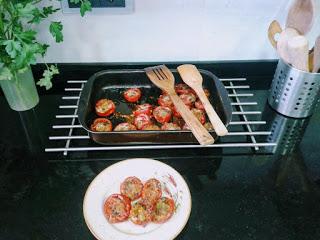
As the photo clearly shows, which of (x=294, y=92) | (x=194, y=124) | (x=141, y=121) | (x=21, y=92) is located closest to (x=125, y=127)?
(x=141, y=121)

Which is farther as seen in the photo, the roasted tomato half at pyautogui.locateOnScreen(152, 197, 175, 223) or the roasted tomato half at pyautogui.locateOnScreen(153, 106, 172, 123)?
the roasted tomato half at pyautogui.locateOnScreen(153, 106, 172, 123)

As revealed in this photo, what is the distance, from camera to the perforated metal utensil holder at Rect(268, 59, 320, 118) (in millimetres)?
734

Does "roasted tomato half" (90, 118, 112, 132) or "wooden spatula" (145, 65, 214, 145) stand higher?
"wooden spatula" (145, 65, 214, 145)

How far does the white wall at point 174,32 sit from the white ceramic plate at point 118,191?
389mm

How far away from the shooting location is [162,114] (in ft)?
2.57

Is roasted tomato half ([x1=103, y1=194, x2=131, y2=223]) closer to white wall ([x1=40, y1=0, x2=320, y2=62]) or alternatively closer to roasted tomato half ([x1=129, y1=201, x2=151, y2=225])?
roasted tomato half ([x1=129, y1=201, x2=151, y2=225])

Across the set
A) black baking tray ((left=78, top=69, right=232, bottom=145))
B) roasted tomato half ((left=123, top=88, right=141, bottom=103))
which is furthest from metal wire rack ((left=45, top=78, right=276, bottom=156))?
roasted tomato half ((left=123, top=88, right=141, bottom=103))

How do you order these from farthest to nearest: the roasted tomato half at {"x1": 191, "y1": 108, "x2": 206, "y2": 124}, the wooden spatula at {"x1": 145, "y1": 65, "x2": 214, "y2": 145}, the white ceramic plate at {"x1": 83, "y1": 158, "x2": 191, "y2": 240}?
the roasted tomato half at {"x1": 191, "y1": 108, "x2": 206, "y2": 124}
the wooden spatula at {"x1": 145, "y1": 65, "x2": 214, "y2": 145}
the white ceramic plate at {"x1": 83, "y1": 158, "x2": 191, "y2": 240}

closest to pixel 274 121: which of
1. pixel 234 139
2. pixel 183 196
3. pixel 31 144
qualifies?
pixel 234 139

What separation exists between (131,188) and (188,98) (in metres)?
0.31

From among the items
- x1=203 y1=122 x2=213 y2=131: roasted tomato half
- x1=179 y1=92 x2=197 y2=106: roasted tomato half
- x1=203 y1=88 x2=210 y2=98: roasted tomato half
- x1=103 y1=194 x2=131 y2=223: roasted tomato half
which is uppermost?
x1=203 y1=88 x2=210 y2=98: roasted tomato half

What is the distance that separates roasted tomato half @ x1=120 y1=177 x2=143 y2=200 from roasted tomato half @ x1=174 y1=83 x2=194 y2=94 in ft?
1.02

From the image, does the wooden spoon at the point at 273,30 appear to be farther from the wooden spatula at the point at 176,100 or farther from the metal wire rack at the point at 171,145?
the wooden spatula at the point at 176,100

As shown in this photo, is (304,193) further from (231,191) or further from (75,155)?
(75,155)
